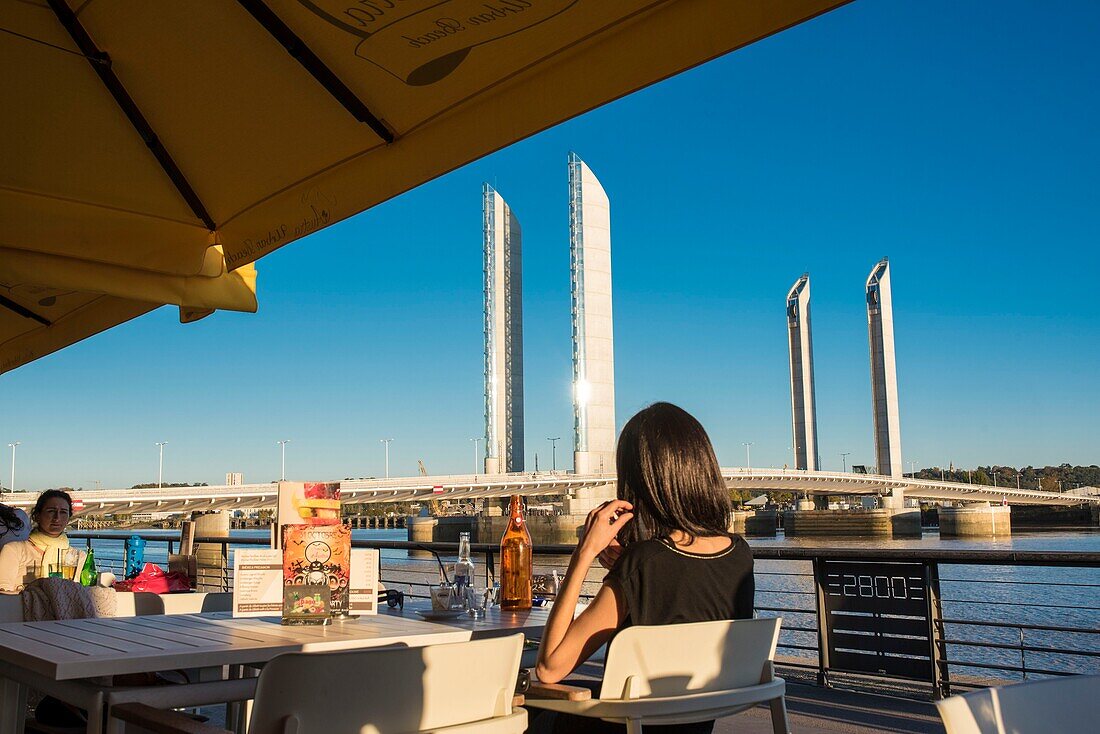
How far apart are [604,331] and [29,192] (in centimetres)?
3297

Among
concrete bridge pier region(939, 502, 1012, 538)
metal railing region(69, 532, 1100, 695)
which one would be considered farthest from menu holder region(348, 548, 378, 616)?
concrete bridge pier region(939, 502, 1012, 538)

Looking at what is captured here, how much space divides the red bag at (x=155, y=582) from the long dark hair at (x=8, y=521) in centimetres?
106

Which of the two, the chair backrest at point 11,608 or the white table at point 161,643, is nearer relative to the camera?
the white table at point 161,643

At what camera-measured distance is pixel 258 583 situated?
2.06m

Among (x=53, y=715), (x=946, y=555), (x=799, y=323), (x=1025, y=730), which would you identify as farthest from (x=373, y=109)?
(x=799, y=323)

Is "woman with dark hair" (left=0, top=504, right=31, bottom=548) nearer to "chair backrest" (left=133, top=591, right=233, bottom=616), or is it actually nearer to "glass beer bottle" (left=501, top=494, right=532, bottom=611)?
"chair backrest" (left=133, top=591, right=233, bottom=616)

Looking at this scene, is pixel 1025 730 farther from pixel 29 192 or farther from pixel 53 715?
pixel 29 192

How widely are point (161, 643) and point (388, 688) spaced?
64 cm

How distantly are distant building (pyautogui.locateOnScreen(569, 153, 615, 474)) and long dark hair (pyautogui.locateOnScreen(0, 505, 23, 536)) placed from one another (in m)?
29.8

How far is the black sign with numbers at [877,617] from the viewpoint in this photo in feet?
11.6

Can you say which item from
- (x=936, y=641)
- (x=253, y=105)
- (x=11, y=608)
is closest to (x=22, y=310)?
(x=11, y=608)

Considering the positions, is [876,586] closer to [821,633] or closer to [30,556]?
[821,633]

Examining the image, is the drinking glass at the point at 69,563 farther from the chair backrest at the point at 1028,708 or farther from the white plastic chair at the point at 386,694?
the chair backrest at the point at 1028,708

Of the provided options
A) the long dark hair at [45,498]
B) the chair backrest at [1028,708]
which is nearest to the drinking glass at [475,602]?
the chair backrest at [1028,708]
